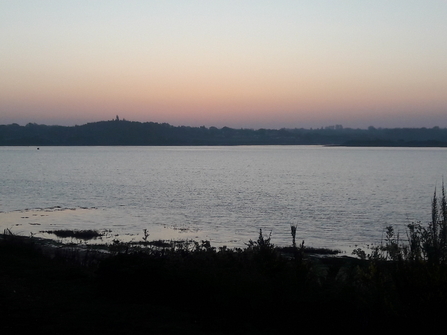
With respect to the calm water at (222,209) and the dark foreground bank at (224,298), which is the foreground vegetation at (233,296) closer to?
the dark foreground bank at (224,298)

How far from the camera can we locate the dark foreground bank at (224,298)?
709 centimetres

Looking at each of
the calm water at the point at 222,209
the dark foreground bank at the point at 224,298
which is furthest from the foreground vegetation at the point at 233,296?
the calm water at the point at 222,209

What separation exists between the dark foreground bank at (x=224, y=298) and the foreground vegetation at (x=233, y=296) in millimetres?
15

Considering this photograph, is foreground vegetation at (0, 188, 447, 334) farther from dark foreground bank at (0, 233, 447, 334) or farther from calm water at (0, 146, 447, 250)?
calm water at (0, 146, 447, 250)

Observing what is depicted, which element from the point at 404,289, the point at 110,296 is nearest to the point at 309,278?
→ the point at 404,289

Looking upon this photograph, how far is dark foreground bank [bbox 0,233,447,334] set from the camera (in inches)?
279

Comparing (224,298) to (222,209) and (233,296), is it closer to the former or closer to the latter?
(233,296)

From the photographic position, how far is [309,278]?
887cm

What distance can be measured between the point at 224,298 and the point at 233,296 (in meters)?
0.14

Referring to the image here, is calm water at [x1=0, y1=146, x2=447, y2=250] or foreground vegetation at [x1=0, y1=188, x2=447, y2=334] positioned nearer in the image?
foreground vegetation at [x1=0, y1=188, x2=447, y2=334]

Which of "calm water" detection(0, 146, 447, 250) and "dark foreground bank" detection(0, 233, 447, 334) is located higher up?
"dark foreground bank" detection(0, 233, 447, 334)

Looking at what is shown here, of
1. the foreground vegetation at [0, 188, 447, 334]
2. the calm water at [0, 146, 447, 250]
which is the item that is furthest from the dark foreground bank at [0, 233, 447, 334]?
the calm water at [0, 146, 447, 250]

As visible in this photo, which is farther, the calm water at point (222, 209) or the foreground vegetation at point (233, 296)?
the calm water at point (222, 209)

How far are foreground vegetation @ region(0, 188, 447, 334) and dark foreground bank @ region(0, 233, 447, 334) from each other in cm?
1
